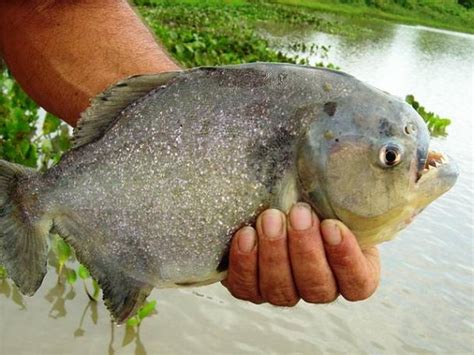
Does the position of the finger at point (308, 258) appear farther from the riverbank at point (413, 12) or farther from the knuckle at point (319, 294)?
the riverbank at point (413, 12)

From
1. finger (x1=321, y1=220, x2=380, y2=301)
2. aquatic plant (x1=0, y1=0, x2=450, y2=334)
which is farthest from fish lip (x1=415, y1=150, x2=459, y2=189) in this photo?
aquatic plant (x1=0, y1=0, x2=450, y2=334)

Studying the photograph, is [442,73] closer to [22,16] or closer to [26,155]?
[26,155]

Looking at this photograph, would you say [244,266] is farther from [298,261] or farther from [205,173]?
[205,173]

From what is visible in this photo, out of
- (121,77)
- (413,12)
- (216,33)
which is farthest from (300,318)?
(413,12)

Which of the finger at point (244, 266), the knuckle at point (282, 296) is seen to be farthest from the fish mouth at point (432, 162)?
the knuckle at point (282, 296)

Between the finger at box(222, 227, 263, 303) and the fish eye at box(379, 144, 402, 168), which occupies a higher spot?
the fish eye at box(379, 144, 402, 168)

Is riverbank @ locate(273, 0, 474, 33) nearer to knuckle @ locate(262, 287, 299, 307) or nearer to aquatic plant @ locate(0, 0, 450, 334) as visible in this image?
aquatic plant @ locate(0, 0, 450, 334)

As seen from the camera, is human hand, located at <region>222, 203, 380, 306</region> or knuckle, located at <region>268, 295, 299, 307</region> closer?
Answer: human hand, located at <region>222, 203, 380, 306</region>
